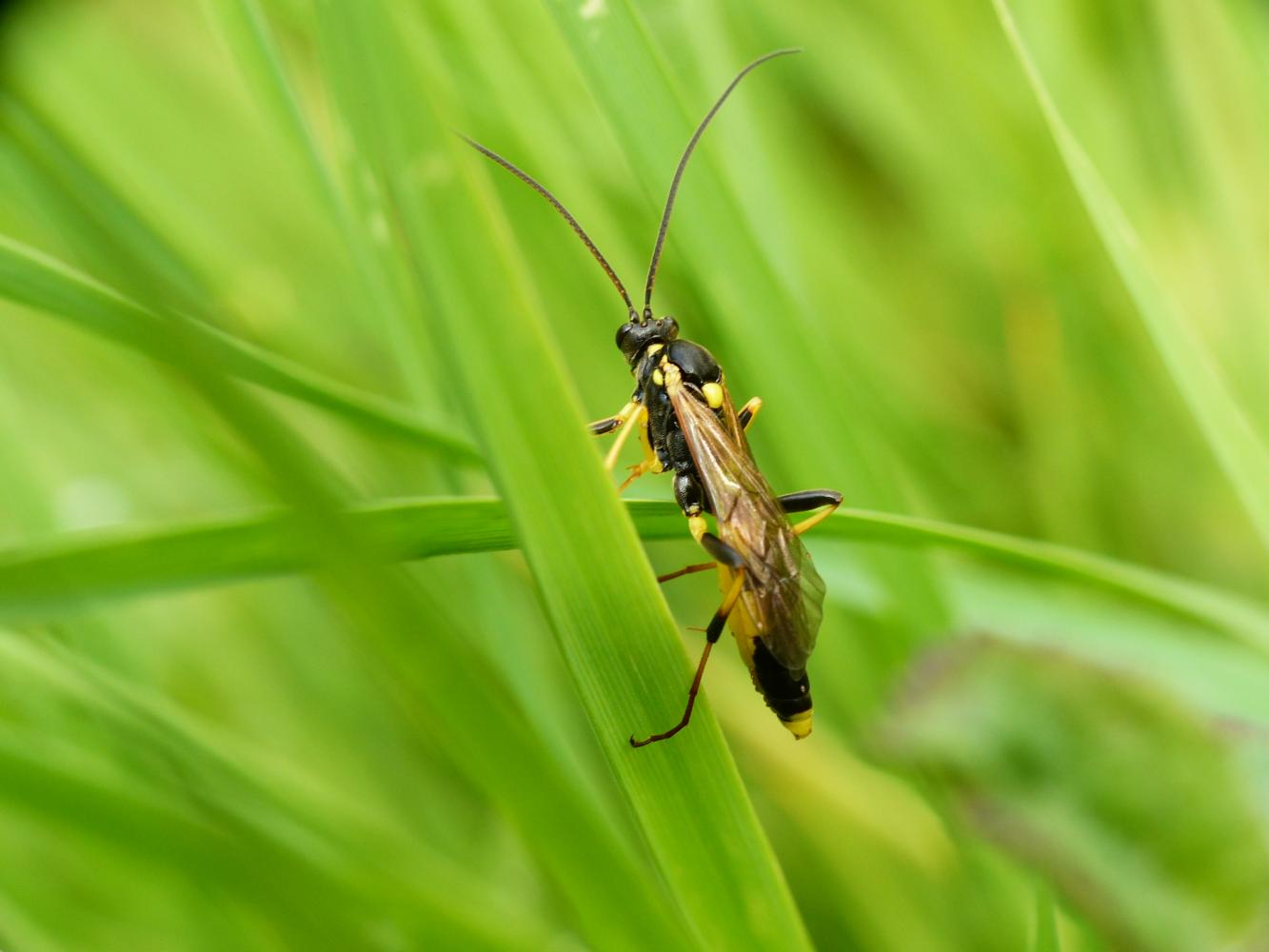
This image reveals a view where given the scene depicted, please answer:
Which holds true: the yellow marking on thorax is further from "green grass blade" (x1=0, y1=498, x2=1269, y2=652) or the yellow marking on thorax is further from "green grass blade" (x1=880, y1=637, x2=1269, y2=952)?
"green grass blade" (x1=880, y1=637, x2=1269, y2=952)

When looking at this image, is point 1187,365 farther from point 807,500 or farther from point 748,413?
point 748,413

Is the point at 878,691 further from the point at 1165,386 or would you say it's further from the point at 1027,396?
the point at 1165,386

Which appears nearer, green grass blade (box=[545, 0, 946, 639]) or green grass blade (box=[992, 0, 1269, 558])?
green grass blade (box=[545, 0, 946, 639])

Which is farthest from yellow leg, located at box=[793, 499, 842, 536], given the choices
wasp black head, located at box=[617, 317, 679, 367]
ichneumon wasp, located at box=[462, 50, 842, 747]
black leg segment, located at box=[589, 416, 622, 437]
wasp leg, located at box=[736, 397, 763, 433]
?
wasp black head, located at box=[617, 317, 679, 367]

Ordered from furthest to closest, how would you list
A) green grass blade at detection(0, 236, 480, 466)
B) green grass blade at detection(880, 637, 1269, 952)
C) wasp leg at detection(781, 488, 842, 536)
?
wasp leg at detection(781, 488, 842, 536) < green grass blade at detection(0, 236, 480, 466) < green grass blade at detection(880, 637, 1269, 952)

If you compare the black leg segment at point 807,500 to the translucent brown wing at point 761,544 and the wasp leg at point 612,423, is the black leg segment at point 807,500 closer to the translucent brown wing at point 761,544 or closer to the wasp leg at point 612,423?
the translucent brown wing at point 761,544

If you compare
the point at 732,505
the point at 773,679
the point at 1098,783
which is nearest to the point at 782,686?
the point at 773,679

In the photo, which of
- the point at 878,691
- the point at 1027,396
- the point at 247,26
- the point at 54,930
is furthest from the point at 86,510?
the point at 1027,396
